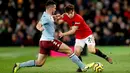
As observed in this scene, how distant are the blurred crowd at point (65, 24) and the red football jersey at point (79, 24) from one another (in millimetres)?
12676

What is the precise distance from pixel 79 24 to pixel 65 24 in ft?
46.3

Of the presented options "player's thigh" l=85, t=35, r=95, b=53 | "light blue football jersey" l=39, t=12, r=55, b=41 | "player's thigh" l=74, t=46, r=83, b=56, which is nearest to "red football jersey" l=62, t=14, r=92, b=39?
"player's thigh" l=85, t=35, r=95, b=53

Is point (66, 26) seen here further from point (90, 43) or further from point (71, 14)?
point (71, 14)

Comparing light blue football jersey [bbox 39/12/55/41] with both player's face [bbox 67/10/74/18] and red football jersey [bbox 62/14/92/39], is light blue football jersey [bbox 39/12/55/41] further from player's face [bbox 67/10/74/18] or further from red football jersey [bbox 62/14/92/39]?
red football jersey [bbox 62/14/92/39]

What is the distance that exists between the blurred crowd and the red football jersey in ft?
41.6

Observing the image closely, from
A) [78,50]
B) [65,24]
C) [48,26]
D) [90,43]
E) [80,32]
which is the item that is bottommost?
[65,24]

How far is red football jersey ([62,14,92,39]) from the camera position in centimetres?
1599

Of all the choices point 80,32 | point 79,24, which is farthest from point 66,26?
point 79,24

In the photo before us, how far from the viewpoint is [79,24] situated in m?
16.1

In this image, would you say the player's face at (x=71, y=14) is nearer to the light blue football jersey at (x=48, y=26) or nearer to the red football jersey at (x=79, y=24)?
the red football jersey at (x=79, y=24)

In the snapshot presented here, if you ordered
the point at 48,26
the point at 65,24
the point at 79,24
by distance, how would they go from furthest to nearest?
the point at 65,24 → the point at 79,24 → the point at 48,26

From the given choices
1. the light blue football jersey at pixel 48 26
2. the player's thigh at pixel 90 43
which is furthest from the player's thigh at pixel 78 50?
the light blue football jersey at pixel 48 26

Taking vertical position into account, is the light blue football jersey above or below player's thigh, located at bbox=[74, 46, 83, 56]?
above

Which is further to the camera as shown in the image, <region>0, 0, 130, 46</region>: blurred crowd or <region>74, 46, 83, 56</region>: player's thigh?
<region>0, 0, 130, 46</region>: blurred crowd
